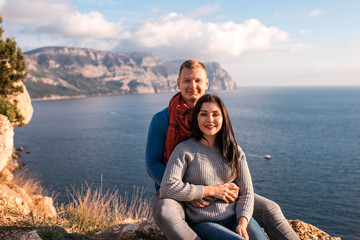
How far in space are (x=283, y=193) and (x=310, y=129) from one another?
38600mm

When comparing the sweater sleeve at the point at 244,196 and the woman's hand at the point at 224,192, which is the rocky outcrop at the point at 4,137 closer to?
the woman's hand at the point at 224,192

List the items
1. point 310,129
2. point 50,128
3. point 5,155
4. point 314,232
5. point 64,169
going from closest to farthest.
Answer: point 314,232 < point 5,155 < point 64,169 < point 310,129 < point 50,128

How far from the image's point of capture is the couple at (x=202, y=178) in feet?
10.3

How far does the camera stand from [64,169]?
38781mm

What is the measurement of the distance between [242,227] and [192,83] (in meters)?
1.77

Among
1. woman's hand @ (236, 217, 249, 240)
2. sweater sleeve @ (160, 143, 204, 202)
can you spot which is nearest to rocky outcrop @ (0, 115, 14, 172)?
sweater sleeve @ (160, 143, 204, 202)

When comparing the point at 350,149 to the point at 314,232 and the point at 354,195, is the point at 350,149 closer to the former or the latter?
the point at 354,195

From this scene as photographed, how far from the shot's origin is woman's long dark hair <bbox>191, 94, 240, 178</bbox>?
3355 millimetres

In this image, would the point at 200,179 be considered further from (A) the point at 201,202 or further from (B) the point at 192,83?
(B) the point at 192,83

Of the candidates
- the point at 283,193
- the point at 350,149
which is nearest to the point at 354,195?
the point at 283,193

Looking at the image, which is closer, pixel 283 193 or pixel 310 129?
pixel 283 193

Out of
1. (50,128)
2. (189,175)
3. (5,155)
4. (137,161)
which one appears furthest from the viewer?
(50,128)

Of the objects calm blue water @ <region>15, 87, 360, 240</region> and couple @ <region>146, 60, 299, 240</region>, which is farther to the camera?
calm blue water @ <region>15, 87, 360, 240</region>

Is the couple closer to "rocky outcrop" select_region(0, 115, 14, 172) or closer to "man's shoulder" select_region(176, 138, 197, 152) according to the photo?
"man's shoulder" select_region(176, 138, 197, 152)
